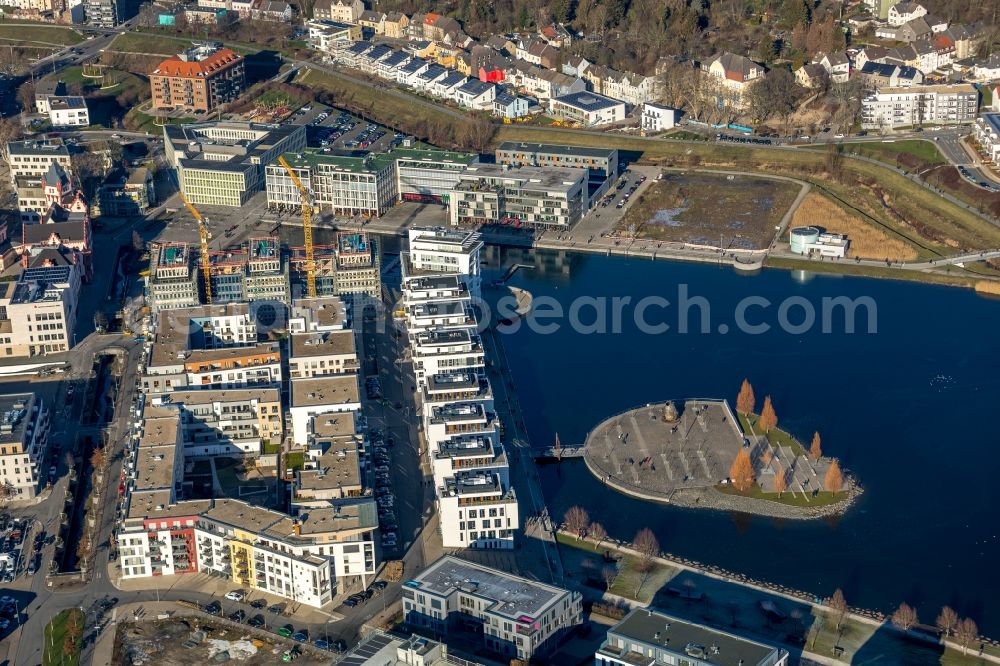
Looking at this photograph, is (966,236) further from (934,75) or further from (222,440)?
(222,440)

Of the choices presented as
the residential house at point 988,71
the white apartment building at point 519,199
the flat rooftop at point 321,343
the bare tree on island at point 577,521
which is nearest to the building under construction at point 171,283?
the flat rooftop at point 321,343

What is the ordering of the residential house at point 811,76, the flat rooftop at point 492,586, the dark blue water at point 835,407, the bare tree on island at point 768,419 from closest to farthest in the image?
the flat rooftop at point 492,586 → the dark blue water at point 835,407 → the bare tree on island at point 768,419 → the residential house at point 811,76

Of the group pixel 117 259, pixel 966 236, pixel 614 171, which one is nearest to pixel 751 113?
pixel 614 171

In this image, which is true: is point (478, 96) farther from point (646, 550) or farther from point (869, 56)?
point (646, 550)

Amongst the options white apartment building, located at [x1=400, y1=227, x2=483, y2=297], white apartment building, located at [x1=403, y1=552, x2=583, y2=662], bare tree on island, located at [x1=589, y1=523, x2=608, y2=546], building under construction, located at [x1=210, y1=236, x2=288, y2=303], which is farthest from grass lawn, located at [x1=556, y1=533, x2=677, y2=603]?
building under construction, located at [x1=210, y1=236, x2=288, y2=303]

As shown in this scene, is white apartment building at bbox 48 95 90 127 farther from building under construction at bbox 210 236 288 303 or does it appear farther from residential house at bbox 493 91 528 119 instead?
building under construction at bbox 210 236 288 303

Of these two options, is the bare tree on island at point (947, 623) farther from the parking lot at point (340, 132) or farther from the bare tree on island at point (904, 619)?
the parking lot at point (340, 132)

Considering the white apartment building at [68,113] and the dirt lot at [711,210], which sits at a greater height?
the white apartment building at [68,113]
